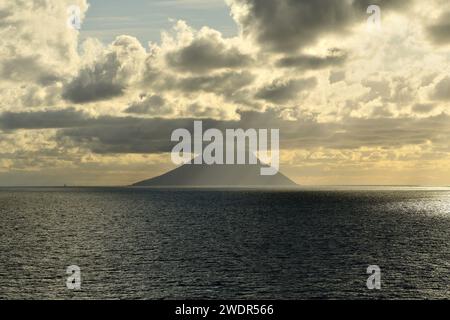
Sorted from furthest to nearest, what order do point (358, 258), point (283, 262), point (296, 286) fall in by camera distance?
point (358, 258) → point (283, 262) → point (296, 286)

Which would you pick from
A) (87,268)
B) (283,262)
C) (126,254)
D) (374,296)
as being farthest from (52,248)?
(374,296)

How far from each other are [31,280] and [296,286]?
34.6m

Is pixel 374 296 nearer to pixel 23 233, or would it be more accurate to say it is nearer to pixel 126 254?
pixel 126 254
